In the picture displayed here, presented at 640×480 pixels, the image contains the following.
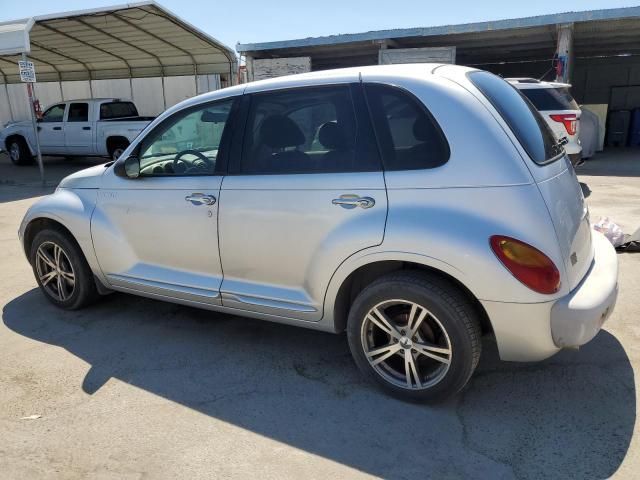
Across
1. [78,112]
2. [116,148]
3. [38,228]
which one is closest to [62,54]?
Result: [78,112]

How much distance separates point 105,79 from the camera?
1903cm

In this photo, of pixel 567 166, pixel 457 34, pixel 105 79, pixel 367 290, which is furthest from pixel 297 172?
pixel 105 79

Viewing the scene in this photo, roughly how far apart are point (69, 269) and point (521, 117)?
3.64 metres

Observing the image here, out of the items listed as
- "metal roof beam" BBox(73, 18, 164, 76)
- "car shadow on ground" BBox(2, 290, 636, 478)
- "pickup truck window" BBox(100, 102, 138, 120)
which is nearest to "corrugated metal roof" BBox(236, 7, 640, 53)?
"metal roof beam" BBox(73, 18, 164, 76)

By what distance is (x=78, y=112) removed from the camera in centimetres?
1388

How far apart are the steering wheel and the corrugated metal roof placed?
12.2 m

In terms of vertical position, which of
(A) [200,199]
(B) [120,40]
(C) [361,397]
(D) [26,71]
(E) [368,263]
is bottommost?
(C) [361,397]

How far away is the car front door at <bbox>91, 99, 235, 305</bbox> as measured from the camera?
3434 mm

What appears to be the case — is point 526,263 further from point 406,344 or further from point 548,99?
point 548,99

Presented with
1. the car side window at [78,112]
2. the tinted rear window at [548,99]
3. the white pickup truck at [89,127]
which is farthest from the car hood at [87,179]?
the car side window at [78,112]

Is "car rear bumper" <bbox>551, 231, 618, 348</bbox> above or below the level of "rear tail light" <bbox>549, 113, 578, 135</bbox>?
below

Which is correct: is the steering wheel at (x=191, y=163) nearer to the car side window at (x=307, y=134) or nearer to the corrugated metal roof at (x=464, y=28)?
the car side window at (x=307, y=134)

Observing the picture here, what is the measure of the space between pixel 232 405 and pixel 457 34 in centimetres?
1406

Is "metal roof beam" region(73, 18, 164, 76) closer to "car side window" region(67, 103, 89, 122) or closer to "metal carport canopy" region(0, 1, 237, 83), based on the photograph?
"metal carport canopy" region(0, 1, 237, 83)
